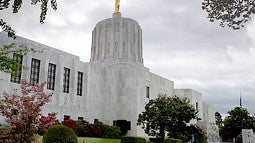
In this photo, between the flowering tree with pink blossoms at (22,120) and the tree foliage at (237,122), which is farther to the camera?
the tree foliage at (237,122)

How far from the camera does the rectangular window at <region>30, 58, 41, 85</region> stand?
33.7m

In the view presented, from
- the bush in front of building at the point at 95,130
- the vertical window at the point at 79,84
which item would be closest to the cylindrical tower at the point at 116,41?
the vertical window at the point at 79,84

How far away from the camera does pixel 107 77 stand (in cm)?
4416

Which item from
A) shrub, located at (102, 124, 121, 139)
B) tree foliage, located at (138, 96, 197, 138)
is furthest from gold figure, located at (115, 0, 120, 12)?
tree foliage, located at (138, 96, 197, 138)

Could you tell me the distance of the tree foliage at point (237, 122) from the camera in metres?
46.7

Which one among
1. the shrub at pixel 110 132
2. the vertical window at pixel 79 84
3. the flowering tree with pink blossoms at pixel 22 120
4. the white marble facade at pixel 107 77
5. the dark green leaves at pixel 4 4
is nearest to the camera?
the dark green leaves at pixel 4 4

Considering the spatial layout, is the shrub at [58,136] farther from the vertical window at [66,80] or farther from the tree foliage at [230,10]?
the vertical window at [66,80]

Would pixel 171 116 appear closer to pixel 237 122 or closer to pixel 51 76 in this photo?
pixel 51 76

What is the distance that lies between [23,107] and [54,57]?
22637 millimetres

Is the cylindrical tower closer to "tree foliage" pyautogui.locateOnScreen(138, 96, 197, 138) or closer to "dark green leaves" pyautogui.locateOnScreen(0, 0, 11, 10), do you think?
"tree foliage" pyautogui.locateOnScreen(138, 96, 197, 138)

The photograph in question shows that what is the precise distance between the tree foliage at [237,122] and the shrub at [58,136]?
115 feet

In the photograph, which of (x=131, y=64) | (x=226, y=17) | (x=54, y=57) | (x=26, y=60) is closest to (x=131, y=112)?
(x=131, y=64)

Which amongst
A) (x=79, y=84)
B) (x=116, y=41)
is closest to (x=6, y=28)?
(x=79, y=84)

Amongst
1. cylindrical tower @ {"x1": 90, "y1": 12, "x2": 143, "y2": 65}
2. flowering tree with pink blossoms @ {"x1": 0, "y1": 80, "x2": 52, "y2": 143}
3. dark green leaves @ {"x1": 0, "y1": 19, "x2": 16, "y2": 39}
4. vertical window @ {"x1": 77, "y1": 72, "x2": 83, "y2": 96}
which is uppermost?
cylindrical tower @ {"x1": 90, "y1": 12, "x2": 143, "y2": 65}
